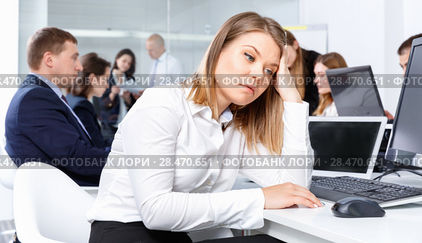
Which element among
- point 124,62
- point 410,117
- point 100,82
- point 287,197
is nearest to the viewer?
point 287,197

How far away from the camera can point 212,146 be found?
1.38m

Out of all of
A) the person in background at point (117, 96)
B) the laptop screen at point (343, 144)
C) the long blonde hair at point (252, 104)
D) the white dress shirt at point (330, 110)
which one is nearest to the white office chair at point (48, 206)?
the long blonde hair at point (252, 104)

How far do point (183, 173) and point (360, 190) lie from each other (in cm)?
51

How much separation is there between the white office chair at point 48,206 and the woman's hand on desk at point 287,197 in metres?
0.55

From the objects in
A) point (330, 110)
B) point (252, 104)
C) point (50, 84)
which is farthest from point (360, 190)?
point (330, 110)

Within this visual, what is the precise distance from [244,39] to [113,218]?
66cm

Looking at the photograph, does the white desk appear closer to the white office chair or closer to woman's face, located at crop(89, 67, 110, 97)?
the white office chair

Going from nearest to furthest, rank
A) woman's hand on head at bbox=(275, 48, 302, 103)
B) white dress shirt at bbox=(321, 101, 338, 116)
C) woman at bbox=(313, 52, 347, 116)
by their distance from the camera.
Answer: woman's hand on head at bbox=(275, 48, 302, 103) < white dress shirt at bbox=(321, 101, 338, 116) < woman at bbox=(313, 52, 347, 116)

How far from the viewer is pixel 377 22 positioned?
4832 millimetres

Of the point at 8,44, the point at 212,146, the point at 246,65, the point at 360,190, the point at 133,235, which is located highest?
the point at 8,44

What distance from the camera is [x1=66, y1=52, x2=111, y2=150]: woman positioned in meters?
2.88

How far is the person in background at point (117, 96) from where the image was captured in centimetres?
475

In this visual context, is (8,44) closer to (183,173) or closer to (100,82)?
(100,82)

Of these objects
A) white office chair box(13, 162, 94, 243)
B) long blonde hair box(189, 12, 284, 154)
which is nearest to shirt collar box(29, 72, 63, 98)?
white office chair box(13, 162, 94, 243)
